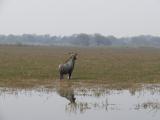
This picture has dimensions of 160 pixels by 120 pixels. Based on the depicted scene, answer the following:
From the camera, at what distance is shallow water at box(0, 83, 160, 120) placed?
45.2ft

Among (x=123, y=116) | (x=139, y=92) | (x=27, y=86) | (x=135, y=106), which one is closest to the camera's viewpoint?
(x=123, y=116)

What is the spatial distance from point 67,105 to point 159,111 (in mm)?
3264

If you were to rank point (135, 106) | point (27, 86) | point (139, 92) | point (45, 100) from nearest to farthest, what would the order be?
point (135, 106)
point (45, 100)
point (139, 92)
point (27, 86)

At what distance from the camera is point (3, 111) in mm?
14297

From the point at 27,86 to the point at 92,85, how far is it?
3.18m

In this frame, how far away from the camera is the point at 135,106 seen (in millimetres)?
15672

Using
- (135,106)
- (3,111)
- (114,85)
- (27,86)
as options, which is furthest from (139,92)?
(3,111)

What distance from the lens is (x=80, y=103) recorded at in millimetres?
15906

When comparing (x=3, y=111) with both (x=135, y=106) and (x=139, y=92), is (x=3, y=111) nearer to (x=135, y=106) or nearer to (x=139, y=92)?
(x=135, y=106)

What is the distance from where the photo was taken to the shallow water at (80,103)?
45.2 ft

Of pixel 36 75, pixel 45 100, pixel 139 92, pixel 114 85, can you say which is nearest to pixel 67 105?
pixel 45 100

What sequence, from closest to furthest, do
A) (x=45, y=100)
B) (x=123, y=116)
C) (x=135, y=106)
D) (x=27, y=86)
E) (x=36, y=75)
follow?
(x=123, y=116) < (x=135, y=106) < (x=45, y=100) < (x=27, y=86) < (x=36, y=75)

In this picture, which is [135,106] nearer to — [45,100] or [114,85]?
[45,100]

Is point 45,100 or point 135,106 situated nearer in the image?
point 135,106
